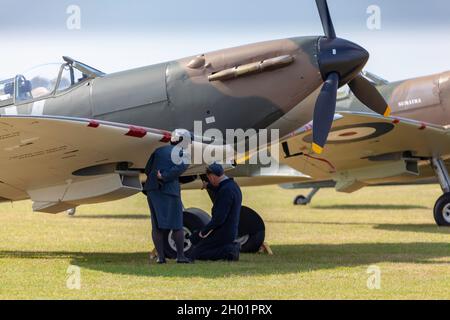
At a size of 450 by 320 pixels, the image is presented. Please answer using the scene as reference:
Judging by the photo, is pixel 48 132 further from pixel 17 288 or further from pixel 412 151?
pixel 412 151

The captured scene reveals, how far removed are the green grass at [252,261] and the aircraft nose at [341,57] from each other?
7.18 ft

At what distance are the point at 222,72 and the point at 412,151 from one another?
6099 millimetres

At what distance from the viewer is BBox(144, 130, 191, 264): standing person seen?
962 cm

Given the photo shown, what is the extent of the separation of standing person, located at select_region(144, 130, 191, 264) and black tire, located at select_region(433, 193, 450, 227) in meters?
6.77

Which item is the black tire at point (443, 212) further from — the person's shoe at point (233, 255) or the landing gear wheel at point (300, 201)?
the landing gear wheel at point (300, 201)

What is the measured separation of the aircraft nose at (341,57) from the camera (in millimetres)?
9773

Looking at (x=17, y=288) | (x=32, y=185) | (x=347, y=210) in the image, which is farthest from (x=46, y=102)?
(x=347, y=210)

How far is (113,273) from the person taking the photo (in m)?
8.85

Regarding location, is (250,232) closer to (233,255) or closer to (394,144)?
(233,255)

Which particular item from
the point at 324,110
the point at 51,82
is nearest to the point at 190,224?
the point at 324,110

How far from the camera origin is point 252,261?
1014cm

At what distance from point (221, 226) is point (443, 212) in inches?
247

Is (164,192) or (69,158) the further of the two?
(69,158)

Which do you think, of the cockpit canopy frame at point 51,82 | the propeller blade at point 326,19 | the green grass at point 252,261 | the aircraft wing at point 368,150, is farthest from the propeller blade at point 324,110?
the aircraft wing at point 368,150
